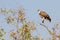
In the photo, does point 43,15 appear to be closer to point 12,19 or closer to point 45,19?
point 45,19

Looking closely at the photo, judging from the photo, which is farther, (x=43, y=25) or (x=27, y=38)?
(x=27, y=38)

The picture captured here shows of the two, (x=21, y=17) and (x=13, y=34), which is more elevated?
(x=21, y=17)

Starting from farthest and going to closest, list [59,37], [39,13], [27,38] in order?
[39,13]
[27,38]
[59,37]

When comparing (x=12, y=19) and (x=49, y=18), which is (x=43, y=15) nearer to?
(x=49, y=18)

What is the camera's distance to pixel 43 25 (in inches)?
553

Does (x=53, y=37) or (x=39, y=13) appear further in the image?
(x=39, y=13)

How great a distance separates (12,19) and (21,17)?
59 cm

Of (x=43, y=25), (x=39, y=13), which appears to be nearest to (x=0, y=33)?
(x=39, y=13)

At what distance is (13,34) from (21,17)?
3.59 feet

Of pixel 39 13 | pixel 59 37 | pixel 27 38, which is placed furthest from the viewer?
pixel 39 13

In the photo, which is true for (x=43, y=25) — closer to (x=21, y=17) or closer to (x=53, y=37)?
(x=53, y=37)

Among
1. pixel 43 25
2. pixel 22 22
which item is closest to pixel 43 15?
pixel 22 22

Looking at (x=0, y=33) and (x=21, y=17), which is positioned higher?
(x=21, y=17)

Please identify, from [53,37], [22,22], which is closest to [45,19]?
[22,22]
